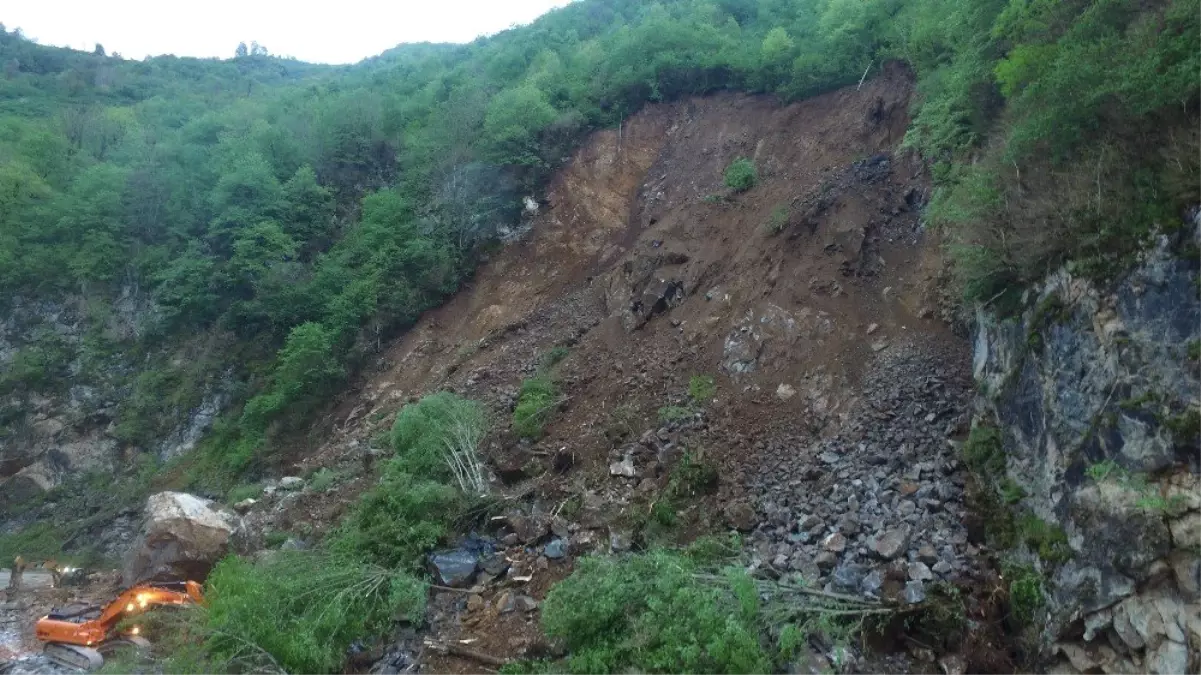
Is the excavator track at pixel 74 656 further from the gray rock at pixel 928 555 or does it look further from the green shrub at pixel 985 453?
the green shrub at pixel 985 453

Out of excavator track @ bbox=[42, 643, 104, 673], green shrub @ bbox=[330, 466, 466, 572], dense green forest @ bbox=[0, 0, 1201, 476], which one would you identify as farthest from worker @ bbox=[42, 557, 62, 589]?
green shrub @ bbox=[330, 466, 466, 572]

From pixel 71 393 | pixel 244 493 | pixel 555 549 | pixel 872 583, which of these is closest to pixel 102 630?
pixel 244 493

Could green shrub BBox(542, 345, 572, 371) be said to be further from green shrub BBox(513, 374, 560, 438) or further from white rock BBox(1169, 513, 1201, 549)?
white rock BBox(1169, 513, 1201, 549)

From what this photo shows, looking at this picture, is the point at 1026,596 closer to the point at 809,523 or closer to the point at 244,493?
the point at 809,523

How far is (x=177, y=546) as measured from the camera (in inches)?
483

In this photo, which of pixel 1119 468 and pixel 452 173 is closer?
pixel 1119 468

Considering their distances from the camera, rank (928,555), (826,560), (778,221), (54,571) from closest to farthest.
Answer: (928,555) → (826,560) → (778,221) → (54,571)

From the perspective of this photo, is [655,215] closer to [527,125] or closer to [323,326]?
[527,125]

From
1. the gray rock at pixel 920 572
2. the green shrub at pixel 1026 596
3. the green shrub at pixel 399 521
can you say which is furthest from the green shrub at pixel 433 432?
the green shrub at pixel 1026 596

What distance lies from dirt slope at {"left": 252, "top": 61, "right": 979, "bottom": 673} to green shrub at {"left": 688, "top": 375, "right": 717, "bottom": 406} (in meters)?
0.16

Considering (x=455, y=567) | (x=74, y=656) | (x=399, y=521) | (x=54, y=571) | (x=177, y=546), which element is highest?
(x=399, y=521)

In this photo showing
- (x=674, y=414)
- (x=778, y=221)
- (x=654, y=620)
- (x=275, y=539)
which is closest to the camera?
(x=654, y=620)

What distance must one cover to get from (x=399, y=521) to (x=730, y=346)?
647 cm

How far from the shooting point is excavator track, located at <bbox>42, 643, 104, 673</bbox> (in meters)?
10.6
